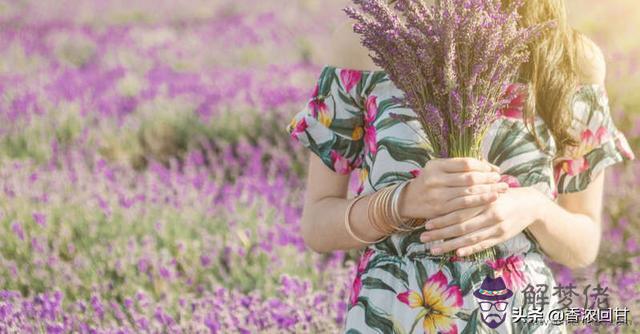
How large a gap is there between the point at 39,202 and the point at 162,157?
1.90 metres

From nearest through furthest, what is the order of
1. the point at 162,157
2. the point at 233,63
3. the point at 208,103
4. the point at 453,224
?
1. the point at 453,224
2. the point at 162,157
3. the point at 208,103
4. the point at 233,63

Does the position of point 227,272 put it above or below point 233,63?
below

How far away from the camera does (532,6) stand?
7.49 feet

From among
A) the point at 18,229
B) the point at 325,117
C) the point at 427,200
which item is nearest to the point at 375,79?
the point at 325,117

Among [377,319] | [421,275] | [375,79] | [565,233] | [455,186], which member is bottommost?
[377,319]

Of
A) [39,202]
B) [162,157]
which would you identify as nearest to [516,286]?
[39,202]

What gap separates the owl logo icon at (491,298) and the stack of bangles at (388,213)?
0.20 meters

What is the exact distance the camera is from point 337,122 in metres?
2.43

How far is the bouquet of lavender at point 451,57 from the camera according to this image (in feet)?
6.18

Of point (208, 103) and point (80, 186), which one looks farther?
point (208, 103)

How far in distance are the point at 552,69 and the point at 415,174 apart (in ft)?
1.34

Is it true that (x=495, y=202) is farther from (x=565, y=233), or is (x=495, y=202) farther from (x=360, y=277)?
(x=360, y=277)

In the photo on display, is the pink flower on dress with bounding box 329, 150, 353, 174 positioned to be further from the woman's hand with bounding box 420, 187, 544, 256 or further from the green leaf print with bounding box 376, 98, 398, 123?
the woman's hand with bounding box 420, 187, 544, 256

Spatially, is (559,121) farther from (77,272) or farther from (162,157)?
(162,157)
